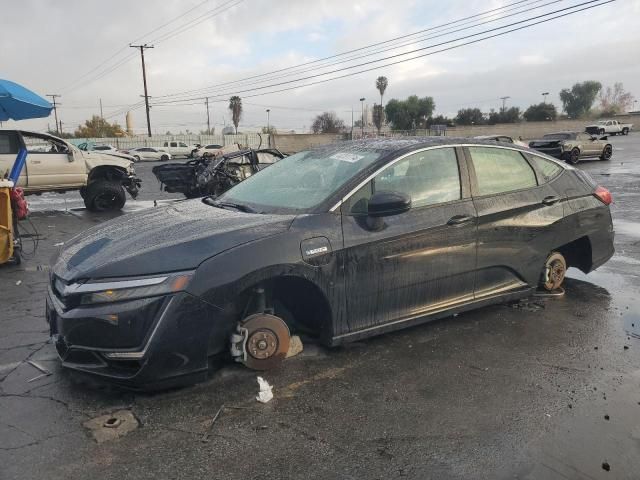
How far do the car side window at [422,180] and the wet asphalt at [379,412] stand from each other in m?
1.13

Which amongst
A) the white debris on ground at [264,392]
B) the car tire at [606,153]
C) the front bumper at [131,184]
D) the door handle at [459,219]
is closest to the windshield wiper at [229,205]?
the white debris on ground at [264,392]

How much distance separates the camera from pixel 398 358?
12.3ft

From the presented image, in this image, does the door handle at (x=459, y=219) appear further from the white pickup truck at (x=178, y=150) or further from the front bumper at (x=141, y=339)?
the white pickup truck at (x=178, y=150)

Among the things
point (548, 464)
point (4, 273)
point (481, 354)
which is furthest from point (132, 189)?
point (548, 464)

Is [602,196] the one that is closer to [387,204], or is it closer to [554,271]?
[554,271]

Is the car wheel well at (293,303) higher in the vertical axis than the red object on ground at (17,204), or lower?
lower

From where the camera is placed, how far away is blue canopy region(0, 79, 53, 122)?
9055 mm

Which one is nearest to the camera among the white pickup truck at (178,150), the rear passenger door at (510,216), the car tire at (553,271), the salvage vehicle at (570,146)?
the rear passenger door at (510,216)

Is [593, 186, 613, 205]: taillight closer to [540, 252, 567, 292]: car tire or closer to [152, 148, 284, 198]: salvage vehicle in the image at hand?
[540, 252, 567, 292]: car tire

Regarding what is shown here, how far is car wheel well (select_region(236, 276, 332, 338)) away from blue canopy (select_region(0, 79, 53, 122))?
8011mm

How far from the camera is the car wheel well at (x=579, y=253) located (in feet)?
16.5

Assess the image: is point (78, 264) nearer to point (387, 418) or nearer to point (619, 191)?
point (387, 418)

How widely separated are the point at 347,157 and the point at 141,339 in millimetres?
2139

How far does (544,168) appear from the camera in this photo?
482 centimetres
